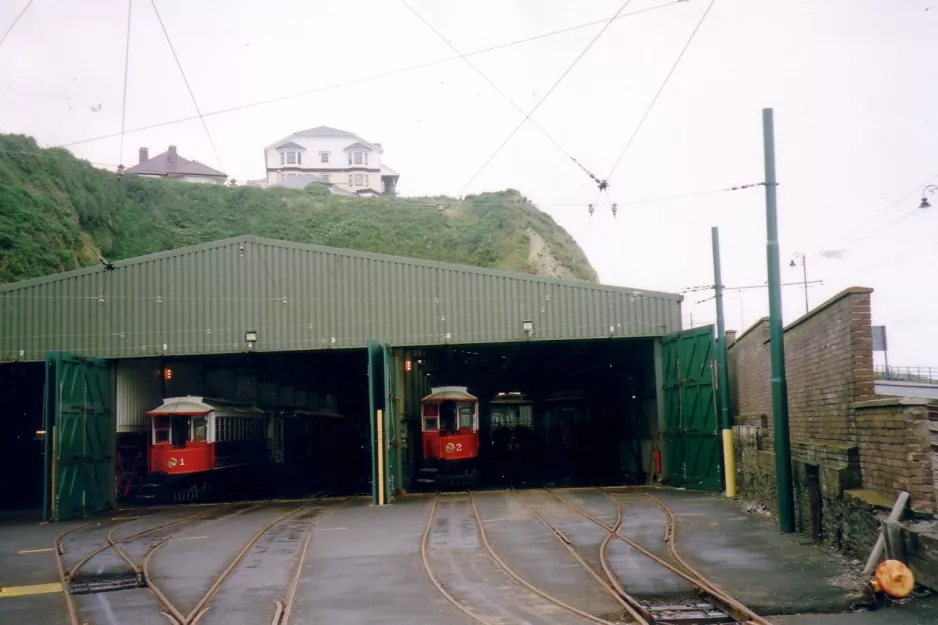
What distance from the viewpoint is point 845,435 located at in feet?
37.0

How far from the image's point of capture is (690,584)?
10.0m

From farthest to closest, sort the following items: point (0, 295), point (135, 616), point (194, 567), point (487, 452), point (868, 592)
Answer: point (487, 452) → point (0, 295) → point (194, 567) → point (135, 616) → point (868, 592)

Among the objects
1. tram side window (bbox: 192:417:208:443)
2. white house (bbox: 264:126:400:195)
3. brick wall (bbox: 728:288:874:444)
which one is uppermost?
white house (bbox: 264:126:400:195)

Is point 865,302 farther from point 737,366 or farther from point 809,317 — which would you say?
point 737,366

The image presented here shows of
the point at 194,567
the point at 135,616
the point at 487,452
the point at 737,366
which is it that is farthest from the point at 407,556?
the point at 487,452

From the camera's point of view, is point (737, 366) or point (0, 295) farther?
point (0, 295)

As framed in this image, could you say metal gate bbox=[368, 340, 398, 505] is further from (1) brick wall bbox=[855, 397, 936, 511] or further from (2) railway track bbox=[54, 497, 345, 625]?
(1) brick wall bbox=[855, 397, 936, 511]

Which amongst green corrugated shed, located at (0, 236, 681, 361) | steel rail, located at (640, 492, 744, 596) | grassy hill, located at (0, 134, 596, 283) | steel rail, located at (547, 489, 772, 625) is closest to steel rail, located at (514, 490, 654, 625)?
steel rail, located at (547, 489, 772, 625)

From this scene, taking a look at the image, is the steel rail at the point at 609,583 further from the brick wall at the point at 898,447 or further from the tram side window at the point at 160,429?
the tram side window at the point at 160,429

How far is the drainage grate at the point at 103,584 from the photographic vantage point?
36.8ft

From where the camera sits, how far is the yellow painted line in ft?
37.0

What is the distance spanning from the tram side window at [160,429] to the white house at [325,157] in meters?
60.4

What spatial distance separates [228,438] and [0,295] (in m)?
8.04

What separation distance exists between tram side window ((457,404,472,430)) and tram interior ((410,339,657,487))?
3089 millimetres
